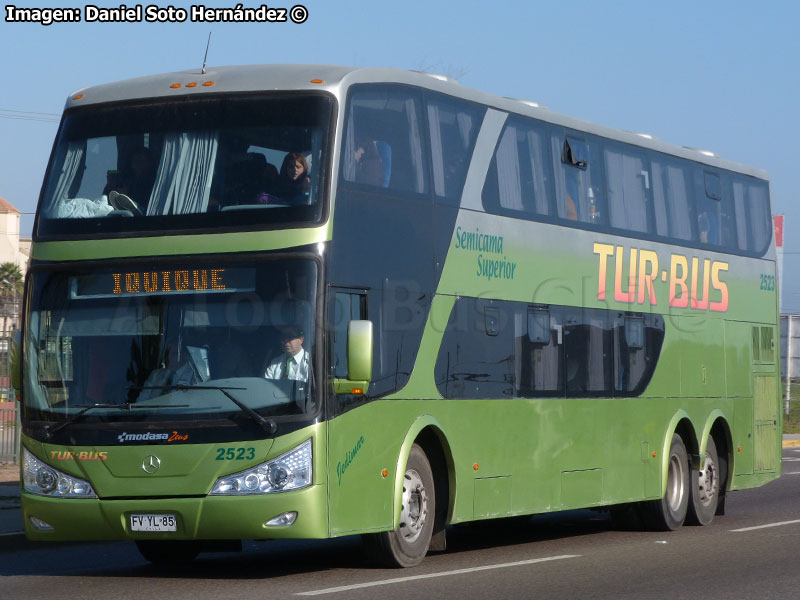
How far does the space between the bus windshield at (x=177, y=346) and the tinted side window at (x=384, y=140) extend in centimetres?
118

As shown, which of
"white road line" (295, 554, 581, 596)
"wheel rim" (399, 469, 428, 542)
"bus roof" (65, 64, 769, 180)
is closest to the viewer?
"white road line" (295, 554, 581, 596)

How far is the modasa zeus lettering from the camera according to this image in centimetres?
1644

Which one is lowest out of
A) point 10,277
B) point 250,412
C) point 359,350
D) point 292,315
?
point 250,412

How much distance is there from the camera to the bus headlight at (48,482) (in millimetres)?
11633

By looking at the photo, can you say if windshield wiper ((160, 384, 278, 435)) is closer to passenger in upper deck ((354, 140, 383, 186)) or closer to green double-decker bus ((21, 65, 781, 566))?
green double-decker bus ((21, 65, 781, 566))

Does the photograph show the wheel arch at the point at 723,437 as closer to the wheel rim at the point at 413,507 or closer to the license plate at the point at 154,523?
the wheel rim at the point at 413,507

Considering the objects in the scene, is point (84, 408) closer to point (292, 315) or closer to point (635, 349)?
point (292, 315)

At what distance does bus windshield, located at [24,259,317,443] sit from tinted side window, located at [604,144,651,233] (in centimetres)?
607

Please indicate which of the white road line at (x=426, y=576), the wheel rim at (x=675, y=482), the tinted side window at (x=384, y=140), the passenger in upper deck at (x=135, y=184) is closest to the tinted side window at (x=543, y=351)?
the wheel rim at (x=675, y=482)

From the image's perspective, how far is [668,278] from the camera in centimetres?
1758

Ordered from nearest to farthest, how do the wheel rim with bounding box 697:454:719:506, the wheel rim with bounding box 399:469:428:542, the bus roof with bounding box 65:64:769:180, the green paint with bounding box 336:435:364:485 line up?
the green paint with bounding box 336:435:364:485 < the bus roof with bounding box 65:64:769:180 < the wheel rim with bounding box 399:469:428:542 < the wheel rim with bounding box 697:454:719:506

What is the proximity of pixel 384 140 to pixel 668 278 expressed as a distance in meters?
6.17

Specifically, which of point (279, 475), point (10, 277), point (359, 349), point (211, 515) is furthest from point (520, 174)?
point (10, 277)

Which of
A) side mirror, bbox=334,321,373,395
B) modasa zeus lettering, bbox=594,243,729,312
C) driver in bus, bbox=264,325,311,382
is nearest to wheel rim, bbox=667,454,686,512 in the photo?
modasa zeus lettering, bbox=594,243,729,312
